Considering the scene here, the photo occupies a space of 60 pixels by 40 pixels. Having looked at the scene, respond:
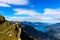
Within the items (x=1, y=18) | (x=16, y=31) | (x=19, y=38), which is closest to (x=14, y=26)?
(x=16, y=31)

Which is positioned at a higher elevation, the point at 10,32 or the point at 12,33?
the point at 10,32

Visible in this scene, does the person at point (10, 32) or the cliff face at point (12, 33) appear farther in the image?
the person at point (10, 32)

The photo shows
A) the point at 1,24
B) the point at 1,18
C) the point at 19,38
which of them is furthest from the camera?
the point at 1,18

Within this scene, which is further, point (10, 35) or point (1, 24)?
point (1, 24)

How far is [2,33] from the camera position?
64.5 meters

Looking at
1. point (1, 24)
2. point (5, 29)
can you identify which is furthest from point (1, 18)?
point (5, 29)

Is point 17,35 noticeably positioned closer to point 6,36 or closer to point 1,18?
point 6,36

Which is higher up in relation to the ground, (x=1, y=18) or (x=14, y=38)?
(x=1, y=18)

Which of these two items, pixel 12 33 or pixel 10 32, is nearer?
pixel 12 33

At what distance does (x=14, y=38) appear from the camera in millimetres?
60750

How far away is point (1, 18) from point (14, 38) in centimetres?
1750

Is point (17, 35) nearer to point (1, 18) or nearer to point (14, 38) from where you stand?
point (14, 38)

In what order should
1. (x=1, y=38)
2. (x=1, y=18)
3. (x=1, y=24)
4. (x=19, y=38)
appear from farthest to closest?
(x=1, y=18) < (x=1, y=24) < (x=1, y=38) < (x=19, y=38)

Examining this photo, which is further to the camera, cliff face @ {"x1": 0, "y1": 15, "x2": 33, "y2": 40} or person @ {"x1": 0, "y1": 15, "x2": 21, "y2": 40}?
person @ {"x1": 0, "y1": 15, "x2": 21, "y2": 40}
